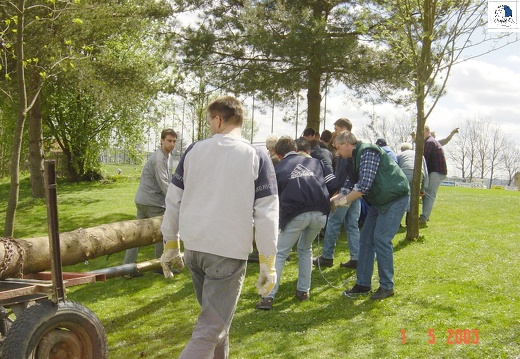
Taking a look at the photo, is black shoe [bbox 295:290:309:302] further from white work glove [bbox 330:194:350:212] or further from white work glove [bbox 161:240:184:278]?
white work glove [bbox 161:240:184:278]

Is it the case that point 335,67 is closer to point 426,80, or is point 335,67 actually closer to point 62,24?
point 426,80

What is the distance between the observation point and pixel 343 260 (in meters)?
8.23

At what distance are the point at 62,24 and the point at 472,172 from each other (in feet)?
242

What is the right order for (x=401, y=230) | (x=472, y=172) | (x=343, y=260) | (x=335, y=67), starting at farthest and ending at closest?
(x=472, y=172), (x=335, y=67), (x=401, y=230), (x=343, y=260)

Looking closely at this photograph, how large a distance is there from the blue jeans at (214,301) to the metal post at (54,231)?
3.39ft

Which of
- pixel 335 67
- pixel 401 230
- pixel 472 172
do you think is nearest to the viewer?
pixel 401 230

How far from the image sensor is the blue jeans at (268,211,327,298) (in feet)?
20.4

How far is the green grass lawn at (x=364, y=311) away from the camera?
4988mm

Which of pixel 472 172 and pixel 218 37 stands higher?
pixel 218 37

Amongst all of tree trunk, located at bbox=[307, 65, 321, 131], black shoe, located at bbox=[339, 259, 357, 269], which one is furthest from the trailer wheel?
tree trunk, located at bbox=[307, 65, 321, 131]

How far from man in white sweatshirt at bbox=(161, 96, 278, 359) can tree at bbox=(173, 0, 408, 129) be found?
8006 millimetres

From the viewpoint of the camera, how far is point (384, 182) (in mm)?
6098

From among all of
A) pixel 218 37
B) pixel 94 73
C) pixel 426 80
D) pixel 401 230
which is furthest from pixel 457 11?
pixel 94 73

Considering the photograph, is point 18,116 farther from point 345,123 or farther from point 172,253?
A: point 172,253
